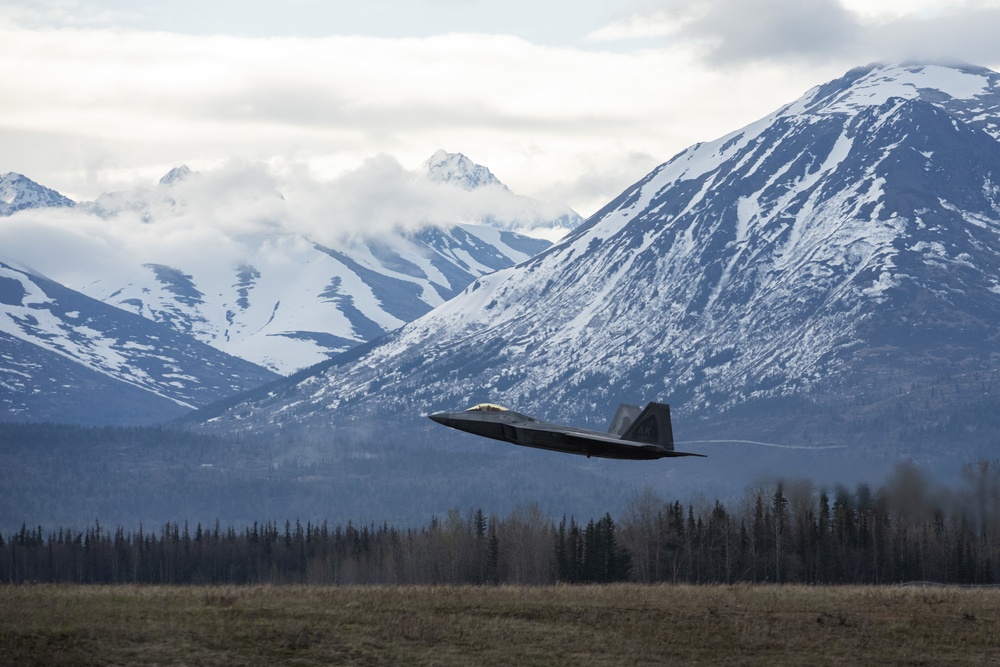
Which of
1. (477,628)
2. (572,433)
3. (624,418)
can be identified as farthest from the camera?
(624,418)

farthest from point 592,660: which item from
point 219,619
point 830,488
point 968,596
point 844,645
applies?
point 830,488

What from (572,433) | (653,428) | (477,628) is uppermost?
(653,428)

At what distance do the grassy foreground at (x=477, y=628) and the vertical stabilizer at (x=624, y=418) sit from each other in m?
Answer: 19.5

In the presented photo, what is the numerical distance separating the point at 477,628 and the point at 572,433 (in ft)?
85.0

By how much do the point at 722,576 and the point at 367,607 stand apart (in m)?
90.9

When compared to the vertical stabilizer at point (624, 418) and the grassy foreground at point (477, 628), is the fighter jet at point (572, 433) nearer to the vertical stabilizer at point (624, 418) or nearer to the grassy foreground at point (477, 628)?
the vertical stabilizer at point (624, 418)

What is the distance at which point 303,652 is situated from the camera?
61.6m

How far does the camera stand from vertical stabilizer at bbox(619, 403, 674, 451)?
91875 millimetres

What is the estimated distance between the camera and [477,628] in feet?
220

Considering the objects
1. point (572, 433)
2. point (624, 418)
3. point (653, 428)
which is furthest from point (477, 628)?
point (624, 418)

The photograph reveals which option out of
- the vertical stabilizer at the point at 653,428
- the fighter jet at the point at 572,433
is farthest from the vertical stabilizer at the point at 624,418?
the vertical stabilizer at the point at 653,428

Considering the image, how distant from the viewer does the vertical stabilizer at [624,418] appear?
3777 inches

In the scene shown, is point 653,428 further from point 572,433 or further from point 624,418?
point 572,433

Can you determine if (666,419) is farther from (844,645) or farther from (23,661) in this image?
(23,661)
